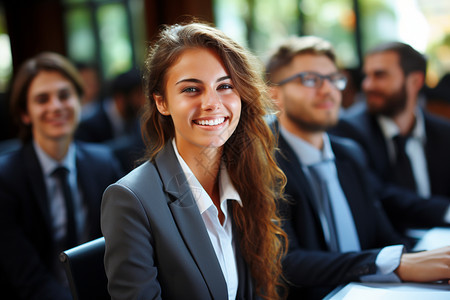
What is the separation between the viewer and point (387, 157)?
2.65 metres

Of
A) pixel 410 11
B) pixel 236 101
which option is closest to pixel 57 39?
pixel 410 11

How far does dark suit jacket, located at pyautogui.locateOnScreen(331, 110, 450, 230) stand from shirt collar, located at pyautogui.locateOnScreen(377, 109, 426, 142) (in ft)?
0.08

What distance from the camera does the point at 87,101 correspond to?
21.1 ft

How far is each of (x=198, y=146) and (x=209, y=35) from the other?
1.07ft

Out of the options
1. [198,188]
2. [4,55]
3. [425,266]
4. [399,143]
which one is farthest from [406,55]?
[4,55]

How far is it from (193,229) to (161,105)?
1.26 feet

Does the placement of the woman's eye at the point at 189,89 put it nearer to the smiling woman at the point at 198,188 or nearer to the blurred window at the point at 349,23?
the smiling woman at the point at 198,188

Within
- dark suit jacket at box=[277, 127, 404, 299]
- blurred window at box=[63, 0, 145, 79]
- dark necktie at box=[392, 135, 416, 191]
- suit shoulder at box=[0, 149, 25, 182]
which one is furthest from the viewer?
blurred window at box=[63, 0, 145, 79]

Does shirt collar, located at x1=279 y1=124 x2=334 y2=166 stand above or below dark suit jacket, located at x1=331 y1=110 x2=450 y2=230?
above

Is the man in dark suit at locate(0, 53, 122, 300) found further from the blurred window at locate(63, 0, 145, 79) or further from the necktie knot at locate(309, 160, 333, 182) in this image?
the blurred window at locate(63, 0, 145, 79)

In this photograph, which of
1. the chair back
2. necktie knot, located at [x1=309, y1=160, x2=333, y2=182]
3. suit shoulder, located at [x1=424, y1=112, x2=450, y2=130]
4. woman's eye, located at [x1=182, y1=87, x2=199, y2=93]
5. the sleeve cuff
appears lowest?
the sleeve cuff

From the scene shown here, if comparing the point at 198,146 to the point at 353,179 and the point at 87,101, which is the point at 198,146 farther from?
the point at 87,101

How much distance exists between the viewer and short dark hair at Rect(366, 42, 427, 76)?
112 inches

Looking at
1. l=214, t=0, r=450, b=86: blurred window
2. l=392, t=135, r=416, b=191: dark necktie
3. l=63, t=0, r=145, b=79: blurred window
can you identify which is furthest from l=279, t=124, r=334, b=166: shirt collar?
l=63, t=0, r=145, b=79: blurred window
